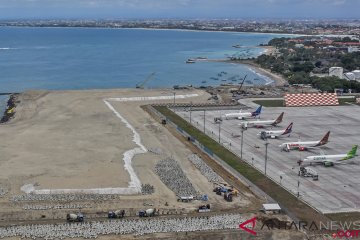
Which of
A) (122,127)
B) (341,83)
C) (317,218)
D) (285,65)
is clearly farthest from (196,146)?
(285,65)

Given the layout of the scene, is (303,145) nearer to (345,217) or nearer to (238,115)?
(238,115)

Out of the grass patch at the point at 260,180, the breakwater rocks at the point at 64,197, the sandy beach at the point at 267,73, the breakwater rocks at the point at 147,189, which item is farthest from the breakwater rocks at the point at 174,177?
the sandy beach at the point at 267,73

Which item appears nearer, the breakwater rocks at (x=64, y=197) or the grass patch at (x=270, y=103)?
the breakwater rocks at (x=64, y=197)

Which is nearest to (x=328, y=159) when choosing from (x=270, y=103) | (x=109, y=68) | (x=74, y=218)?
(x=74, y=218)

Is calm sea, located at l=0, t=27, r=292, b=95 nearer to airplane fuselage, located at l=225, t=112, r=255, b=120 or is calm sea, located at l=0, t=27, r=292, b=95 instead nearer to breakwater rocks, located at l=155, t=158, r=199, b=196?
airplane fuselage, located at l=225, t=112, r=255, b=120

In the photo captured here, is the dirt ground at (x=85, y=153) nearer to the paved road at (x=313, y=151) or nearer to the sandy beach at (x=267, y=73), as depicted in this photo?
the paved road at (x=313, y=151)

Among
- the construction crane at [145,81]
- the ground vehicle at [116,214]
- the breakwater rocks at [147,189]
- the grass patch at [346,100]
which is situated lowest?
the construction crane at [145,81]

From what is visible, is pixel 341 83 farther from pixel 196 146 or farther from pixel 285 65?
pixel 196 146
